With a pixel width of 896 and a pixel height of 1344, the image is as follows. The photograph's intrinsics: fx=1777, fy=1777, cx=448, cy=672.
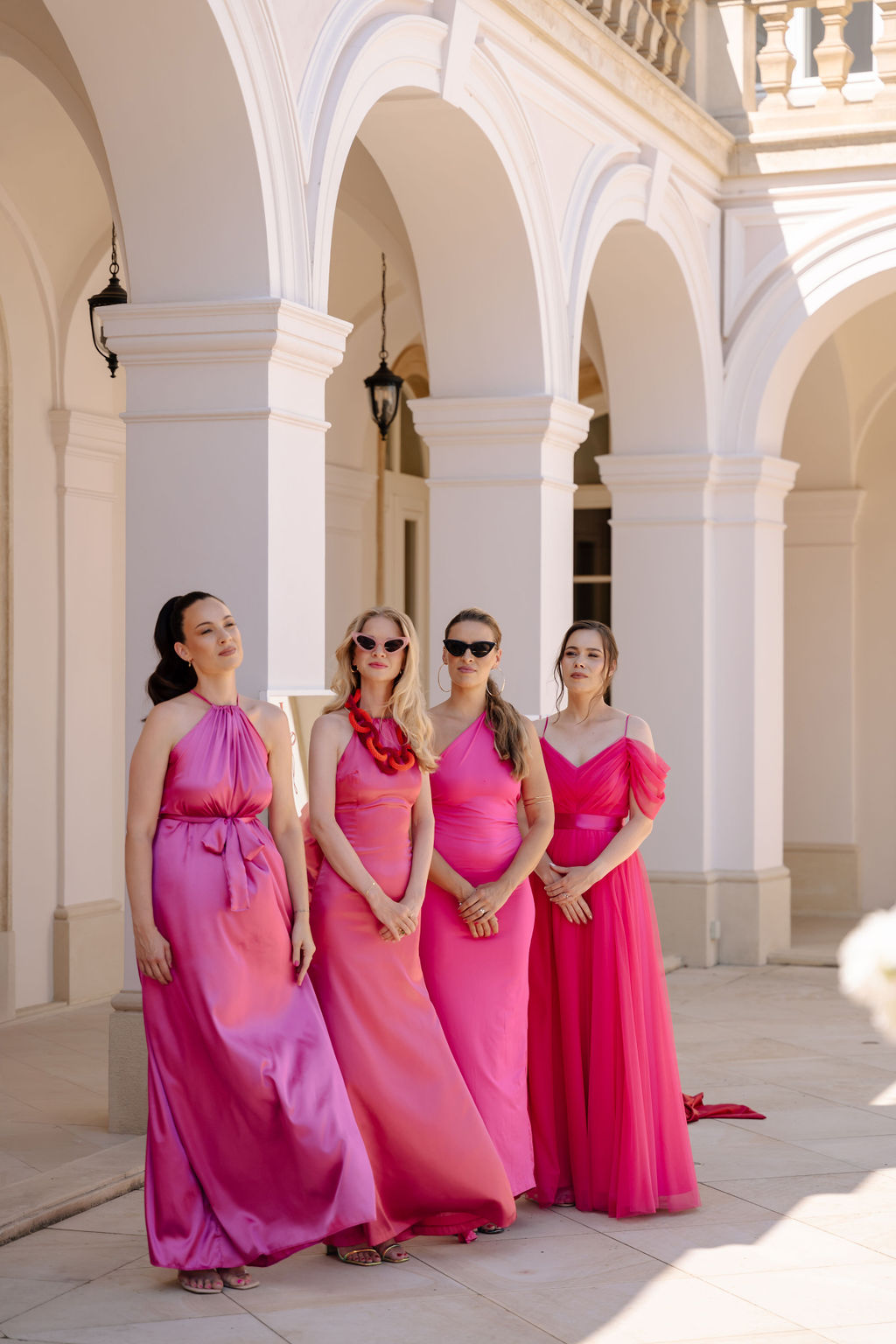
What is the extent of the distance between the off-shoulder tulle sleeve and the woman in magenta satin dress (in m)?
1.52

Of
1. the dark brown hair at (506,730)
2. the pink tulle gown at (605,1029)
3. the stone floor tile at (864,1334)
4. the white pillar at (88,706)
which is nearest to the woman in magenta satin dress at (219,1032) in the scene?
the dark brown hair at (506,730)

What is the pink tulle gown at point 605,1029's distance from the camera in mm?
5773

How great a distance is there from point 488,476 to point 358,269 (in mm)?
3937

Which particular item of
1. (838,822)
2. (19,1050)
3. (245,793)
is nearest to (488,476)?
(19,1050)

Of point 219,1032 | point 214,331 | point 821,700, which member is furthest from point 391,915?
point 821,700

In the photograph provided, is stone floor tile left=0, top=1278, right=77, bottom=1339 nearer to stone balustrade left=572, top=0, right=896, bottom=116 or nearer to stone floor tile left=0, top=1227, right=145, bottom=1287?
stone floor tile left=0, top=1227, right=145, bottom=1287

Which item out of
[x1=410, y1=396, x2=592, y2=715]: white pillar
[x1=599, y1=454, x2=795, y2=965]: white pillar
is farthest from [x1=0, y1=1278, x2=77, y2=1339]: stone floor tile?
[x1=599, y1=454, x2=795, y2=965]: white pillar

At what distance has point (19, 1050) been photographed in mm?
8750

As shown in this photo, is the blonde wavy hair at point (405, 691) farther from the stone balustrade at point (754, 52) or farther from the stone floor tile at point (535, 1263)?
the stone balustrade at point (754, 52)

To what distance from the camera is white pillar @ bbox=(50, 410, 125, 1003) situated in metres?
10.0

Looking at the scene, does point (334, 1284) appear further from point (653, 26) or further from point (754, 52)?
point (754, 52)

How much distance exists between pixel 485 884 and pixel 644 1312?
1.45m

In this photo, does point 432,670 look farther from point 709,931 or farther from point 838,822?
point 838,822

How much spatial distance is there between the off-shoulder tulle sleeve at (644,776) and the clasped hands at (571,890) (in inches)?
12.2
